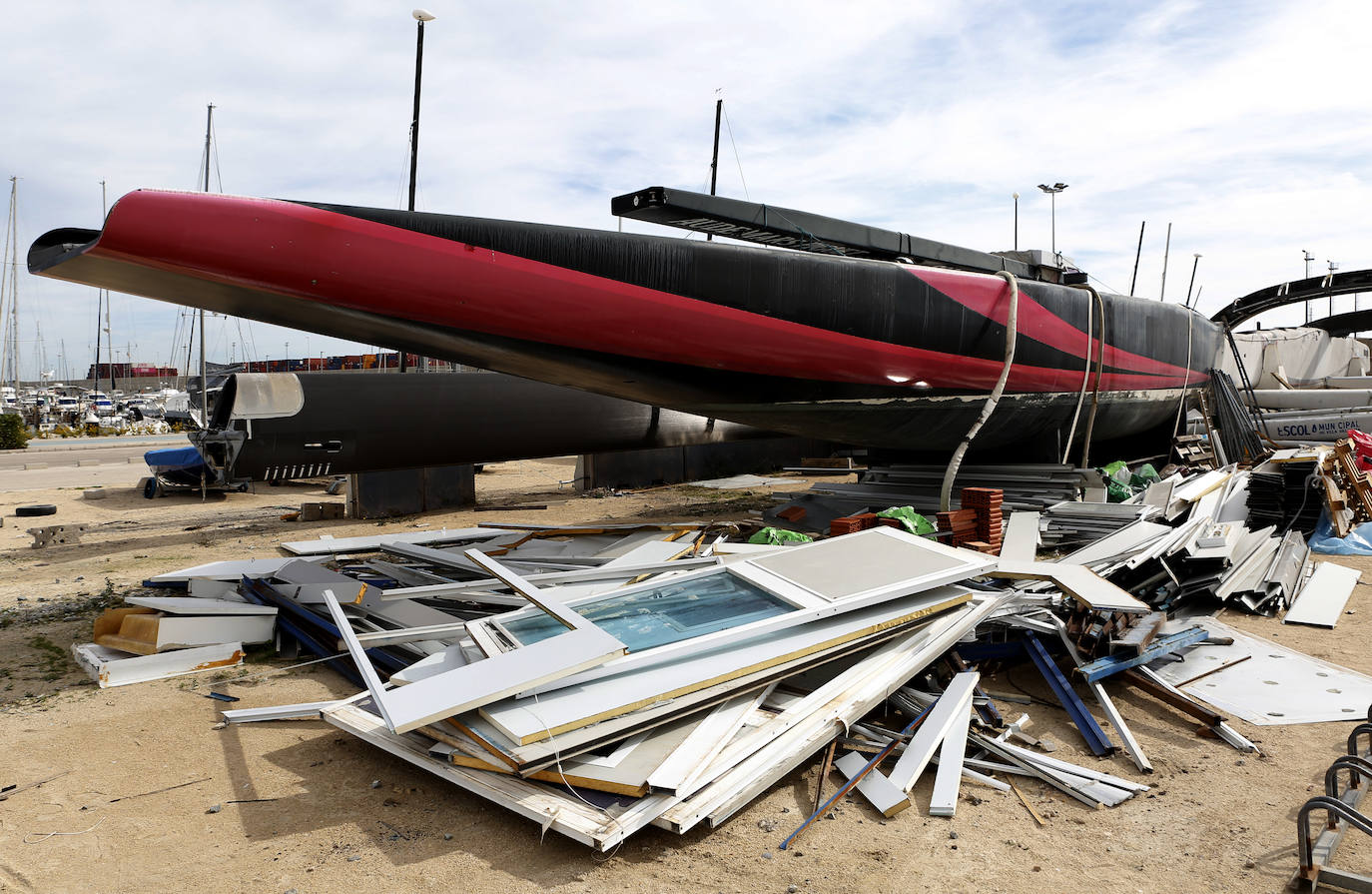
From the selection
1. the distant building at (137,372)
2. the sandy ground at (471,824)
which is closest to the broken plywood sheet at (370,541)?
the sandy ground at (471,824)

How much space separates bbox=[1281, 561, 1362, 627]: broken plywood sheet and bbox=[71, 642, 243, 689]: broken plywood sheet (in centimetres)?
726

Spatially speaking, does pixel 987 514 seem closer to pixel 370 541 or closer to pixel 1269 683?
pixel 1269 683

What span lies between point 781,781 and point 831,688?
534 millimetres

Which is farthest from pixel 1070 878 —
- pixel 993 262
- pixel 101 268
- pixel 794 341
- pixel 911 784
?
pixel 993 262

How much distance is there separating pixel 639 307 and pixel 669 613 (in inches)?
92.7

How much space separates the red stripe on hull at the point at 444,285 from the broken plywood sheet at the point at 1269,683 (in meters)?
3.26

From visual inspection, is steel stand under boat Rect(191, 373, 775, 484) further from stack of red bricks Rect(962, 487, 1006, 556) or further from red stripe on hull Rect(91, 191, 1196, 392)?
stack of red bricks Rect(962, 487, 1006, 556)

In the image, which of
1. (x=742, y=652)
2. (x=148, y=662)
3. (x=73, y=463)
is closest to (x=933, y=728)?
(x=742, y=652)

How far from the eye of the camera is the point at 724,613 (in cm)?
437

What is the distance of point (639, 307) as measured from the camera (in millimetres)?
5836

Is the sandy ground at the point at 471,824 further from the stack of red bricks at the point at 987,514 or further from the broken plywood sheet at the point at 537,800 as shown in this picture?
the stack of red bricks at the point at 987,514

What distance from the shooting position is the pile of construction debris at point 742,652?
11.1 feet

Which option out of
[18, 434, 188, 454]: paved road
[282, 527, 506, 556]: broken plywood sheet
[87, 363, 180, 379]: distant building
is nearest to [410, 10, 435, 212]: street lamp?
[282, 527, 506, 556]: broken plywood sheet

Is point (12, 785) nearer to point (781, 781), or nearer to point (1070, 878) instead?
point (781, 781)
